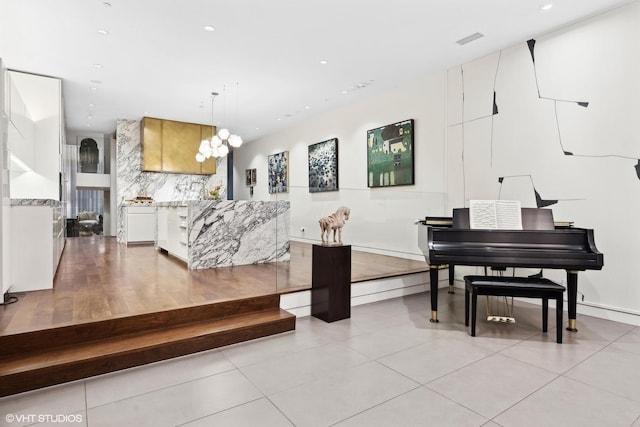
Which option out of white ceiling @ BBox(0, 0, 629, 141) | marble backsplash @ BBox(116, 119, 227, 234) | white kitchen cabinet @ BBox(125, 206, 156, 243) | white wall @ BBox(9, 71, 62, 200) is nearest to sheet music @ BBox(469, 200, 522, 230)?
white ceiling @ BBox(0, 0, 629, 141)

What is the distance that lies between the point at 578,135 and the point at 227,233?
13.7ft

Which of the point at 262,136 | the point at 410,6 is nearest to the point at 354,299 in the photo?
the point at 410,6

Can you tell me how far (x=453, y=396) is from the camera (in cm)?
192

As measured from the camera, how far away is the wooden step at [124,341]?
80.0 inches

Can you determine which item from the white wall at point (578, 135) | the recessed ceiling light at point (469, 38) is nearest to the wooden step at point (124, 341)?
the white wall at point (578, 135)

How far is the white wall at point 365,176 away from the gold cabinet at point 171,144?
235 cm

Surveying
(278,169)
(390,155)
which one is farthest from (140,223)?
(390,155)

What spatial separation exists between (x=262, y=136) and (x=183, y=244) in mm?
5221

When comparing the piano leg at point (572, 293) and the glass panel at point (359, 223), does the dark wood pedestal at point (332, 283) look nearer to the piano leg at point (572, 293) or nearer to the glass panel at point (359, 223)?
the glass panel at point (359, 223)

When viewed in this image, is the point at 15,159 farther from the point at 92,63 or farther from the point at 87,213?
the point at 87,213

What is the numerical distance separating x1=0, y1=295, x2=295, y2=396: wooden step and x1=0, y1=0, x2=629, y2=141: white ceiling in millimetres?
2934

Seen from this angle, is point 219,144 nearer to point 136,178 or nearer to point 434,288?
point 136,178

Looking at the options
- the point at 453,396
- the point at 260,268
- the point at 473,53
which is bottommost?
the point at 453,396

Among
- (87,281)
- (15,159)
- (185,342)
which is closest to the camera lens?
(185,342)
